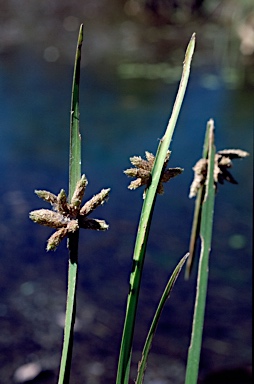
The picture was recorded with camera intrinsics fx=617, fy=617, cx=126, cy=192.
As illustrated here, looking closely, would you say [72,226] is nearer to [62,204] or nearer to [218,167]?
[62,204]

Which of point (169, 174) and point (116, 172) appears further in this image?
point (116, 172)

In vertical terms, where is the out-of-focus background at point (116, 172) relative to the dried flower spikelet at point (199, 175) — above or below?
above

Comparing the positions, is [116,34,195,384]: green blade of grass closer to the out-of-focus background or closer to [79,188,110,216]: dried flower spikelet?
[79,188,110,216]: dried flower spikelet

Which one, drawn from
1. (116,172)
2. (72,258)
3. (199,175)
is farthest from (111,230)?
(72,258)

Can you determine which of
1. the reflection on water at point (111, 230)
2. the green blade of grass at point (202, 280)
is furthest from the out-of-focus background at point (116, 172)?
the green blade of grass at point (202, 280)

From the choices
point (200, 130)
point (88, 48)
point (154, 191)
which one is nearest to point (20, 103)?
point (200, 130)

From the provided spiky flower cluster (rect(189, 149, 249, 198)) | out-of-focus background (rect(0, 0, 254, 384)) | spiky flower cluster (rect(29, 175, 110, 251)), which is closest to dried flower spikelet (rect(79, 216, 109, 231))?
spiky flower cluster (rect(29, 175, 110, 251))

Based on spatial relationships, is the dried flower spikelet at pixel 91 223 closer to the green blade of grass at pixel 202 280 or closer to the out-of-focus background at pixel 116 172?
the green blade of grass at pixel 202 280
